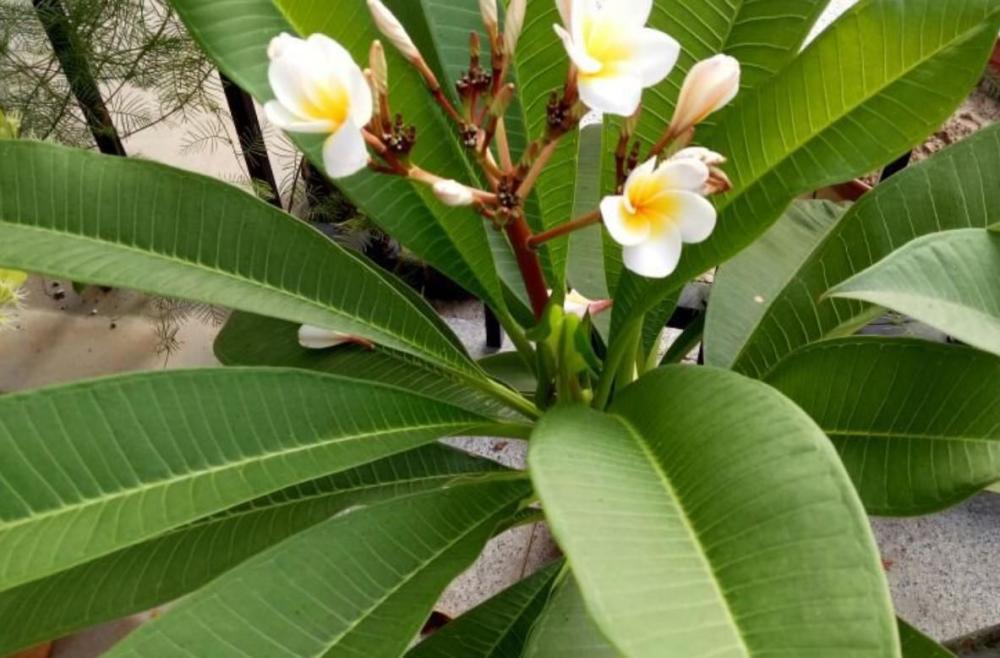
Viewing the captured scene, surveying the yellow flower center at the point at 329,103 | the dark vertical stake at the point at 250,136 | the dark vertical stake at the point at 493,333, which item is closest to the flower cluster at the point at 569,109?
the yellow flower center at the point at 329,103

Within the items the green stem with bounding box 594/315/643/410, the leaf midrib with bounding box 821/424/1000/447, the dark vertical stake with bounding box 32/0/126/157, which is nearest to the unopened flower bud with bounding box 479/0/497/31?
the green stem with bounding box 594/315/643/410

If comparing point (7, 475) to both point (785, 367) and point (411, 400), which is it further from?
point (785, 367)

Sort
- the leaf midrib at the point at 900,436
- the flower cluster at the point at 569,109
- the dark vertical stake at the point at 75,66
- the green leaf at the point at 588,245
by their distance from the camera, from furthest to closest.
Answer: the dark vertical stake at the point at 75,66, the green leaf at the point at 588,245, the leaf midrib at the point at 900,436, the flower cluster at the point at 569,109

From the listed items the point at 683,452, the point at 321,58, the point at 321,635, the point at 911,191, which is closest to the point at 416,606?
the point at 321,635

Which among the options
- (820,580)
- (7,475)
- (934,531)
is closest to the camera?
(820,580)

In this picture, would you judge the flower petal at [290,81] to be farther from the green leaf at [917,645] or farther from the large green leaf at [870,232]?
the green leaf at [917,645]

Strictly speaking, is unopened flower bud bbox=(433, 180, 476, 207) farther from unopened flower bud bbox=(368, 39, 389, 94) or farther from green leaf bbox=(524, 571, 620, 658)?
green leaf bbox=(524, 571, 620, 658)
